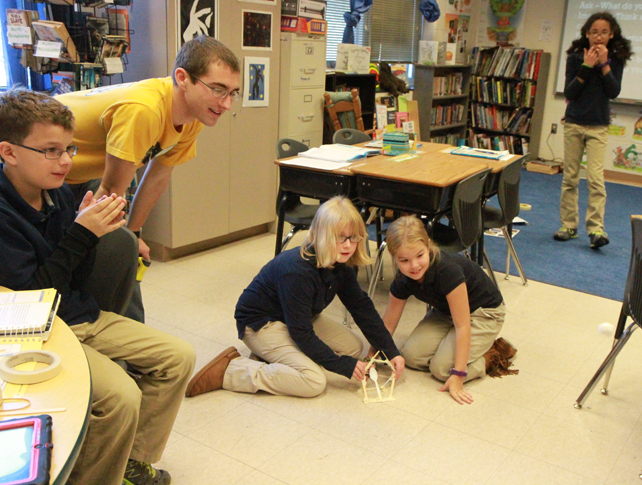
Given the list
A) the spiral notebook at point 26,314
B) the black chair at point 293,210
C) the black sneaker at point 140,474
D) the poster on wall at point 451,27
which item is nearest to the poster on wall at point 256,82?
the black chair at point 293,210

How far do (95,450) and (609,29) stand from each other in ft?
13.5

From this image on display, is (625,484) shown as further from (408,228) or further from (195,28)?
(195,28)

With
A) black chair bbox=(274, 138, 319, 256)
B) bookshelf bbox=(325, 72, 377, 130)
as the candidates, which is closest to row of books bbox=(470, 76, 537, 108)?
bookshelf bbox=(325, 72, 377, 130)

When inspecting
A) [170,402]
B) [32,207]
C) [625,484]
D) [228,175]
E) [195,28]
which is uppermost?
[195,28]

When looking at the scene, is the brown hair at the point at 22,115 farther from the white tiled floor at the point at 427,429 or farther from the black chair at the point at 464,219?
the black chair at the point at 464,219

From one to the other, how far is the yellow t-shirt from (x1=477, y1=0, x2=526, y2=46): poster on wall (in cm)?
632

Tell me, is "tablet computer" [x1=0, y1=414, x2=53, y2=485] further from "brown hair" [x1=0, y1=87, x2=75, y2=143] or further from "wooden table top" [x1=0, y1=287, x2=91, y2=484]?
"brown hair" [x1=0, y1=87, x2=75, y2=143]

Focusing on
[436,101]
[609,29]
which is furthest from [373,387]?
[436,101]

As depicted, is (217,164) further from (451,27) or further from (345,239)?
(451,27)

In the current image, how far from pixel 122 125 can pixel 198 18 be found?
6.34 feet

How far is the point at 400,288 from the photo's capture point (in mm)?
2518

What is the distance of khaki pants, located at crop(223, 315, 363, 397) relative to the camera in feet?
7.59

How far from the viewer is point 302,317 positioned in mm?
2271

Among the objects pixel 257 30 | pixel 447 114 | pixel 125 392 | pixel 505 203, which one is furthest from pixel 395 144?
pixel 447 114
